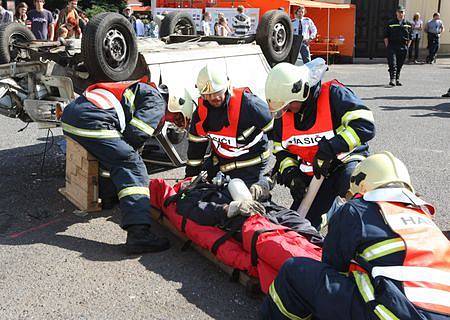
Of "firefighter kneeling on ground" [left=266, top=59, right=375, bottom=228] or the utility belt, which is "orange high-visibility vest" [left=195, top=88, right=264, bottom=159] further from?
"firefighter kneeling on ground" [left=266, top=59, right=375, bottom=228]

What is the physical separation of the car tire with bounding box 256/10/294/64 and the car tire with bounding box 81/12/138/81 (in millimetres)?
2060

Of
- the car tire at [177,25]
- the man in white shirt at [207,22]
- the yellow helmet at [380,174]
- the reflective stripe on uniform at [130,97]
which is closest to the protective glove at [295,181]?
the reflective stripe on uniform at [130,97]

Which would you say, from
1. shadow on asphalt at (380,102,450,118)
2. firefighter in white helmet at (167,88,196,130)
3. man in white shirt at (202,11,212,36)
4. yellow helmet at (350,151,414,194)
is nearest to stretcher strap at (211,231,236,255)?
yellow helmet at (350,151,414,194)

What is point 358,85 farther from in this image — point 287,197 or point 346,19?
point 287,197

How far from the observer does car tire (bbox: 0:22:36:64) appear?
6.22 m

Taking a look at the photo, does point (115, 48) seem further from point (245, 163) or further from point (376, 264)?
point (376, 264)

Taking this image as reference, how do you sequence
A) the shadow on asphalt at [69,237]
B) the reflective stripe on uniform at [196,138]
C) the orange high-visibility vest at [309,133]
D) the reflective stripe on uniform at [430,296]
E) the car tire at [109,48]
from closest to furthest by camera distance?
the reflective stripe on uniform at [430,296] → the shadow on asphalt at [69,237] → the orange high-visibility vest at [309,133] → the reflective stripe on uniform at [196,138] → the car tire at [109,48]

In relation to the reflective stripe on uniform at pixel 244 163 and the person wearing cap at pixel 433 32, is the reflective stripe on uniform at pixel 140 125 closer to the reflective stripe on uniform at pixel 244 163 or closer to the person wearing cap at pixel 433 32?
the reflective stripe on uniform at pixel 244 163

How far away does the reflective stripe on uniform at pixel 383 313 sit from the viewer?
2230 mm

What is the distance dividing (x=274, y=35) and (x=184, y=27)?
1738 millimetres

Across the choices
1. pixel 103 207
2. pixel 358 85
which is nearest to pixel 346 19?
pixel 358 85

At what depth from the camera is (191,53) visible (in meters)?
6.13

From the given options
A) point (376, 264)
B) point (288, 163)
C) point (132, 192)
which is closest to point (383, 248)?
point (376, 264)

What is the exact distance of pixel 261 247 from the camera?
328cm
